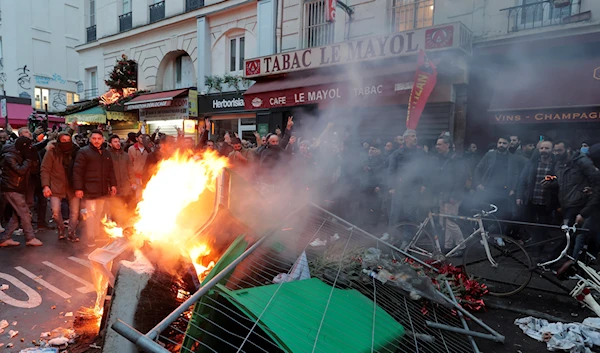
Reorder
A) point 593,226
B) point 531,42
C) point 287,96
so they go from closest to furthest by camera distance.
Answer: point 593,226
point 531,42
point 287,96

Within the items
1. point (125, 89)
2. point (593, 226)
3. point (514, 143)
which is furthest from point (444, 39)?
point (125, 89)

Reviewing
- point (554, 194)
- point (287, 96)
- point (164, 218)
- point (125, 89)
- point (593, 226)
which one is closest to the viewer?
point (164, 218)

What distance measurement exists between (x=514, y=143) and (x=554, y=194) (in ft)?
5.33

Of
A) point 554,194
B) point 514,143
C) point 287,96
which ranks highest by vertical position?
point 287,96

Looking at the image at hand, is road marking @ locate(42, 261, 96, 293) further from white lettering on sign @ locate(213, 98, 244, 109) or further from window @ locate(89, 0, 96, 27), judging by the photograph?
window @ locate(89, 0, 96, 27)

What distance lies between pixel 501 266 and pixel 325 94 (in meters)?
6.08

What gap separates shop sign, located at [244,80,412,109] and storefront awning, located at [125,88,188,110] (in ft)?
13.4

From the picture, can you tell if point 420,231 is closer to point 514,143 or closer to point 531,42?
point 514,143

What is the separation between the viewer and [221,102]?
1306 cm

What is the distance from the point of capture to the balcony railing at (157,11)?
15.2 meters

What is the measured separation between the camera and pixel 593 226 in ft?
16.1

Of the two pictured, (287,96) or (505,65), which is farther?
(287,96)

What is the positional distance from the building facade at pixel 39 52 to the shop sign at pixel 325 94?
16827 mm

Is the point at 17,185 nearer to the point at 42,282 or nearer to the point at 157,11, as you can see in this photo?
the point at 42,282
